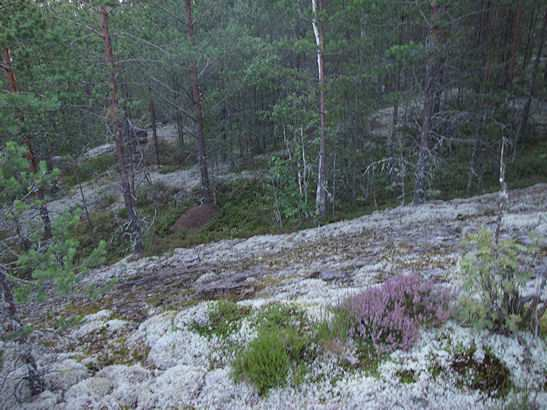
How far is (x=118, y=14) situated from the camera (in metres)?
15.9

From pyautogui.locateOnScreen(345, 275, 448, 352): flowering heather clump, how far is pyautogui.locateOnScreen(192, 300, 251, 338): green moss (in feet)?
6.02

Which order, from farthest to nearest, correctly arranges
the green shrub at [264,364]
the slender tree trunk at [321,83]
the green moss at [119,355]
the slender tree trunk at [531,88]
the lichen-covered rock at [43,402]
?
the slender tree trunk at [531,88] → the slender tree trunk at [321,83] → the green moss at [119,355] → the lichen-covered rock at [43,402] → the green shrub at [264,364]

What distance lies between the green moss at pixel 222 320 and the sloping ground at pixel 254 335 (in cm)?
12

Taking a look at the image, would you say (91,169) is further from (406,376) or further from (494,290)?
(494,290)

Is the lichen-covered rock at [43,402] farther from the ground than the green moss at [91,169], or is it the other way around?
the lichen-covered rock at [43,402]

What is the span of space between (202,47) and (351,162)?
11188mm

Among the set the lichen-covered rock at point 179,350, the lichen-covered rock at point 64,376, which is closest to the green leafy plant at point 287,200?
the lichen-covered rock at point 179,350

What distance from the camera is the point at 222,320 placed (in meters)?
5.90

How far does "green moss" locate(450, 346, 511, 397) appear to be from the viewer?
3.61 metres

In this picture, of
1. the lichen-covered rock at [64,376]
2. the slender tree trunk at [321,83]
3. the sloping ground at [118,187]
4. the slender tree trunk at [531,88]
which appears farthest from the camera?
the sloping ground at [118,187]

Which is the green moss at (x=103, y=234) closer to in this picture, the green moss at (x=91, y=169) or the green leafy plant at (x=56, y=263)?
the green moss at (x=91, y=169)

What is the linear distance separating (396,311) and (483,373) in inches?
42.7

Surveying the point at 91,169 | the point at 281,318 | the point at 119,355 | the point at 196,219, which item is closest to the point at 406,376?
the point at 281,318

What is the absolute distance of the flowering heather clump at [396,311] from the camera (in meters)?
4.40
